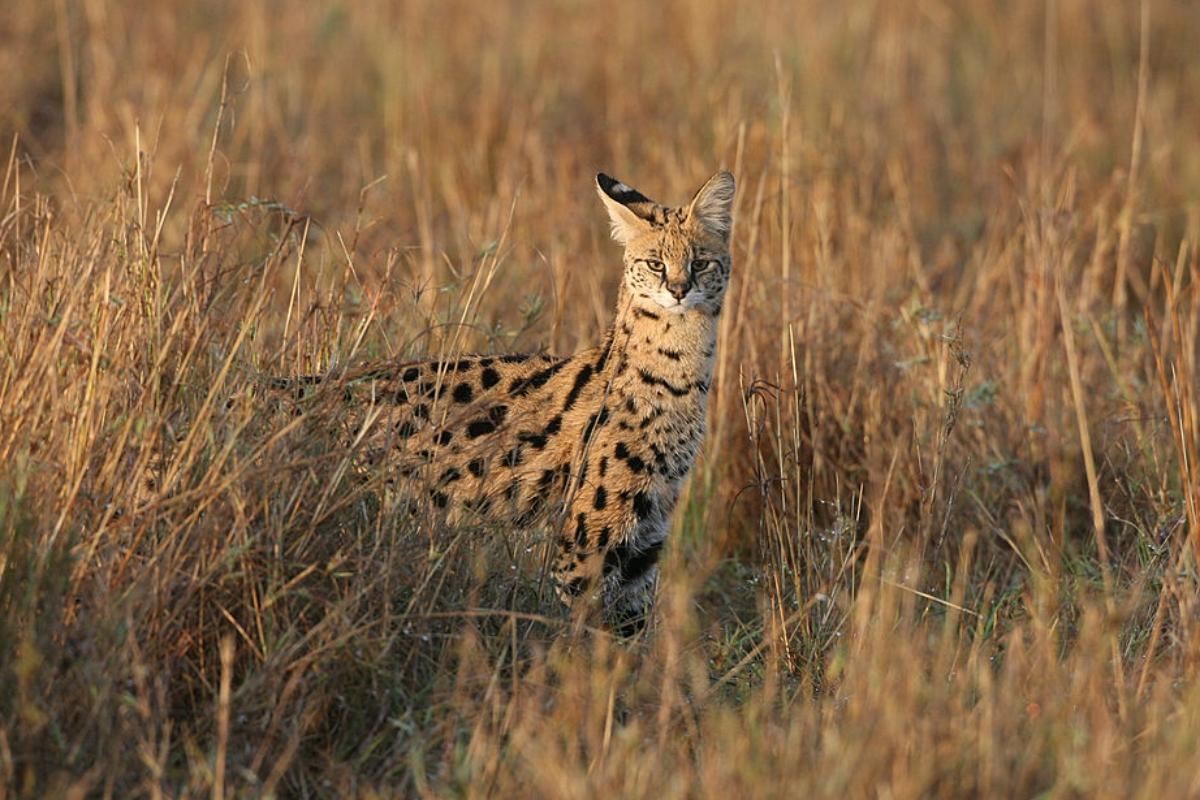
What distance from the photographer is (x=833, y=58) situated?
8.58 metres

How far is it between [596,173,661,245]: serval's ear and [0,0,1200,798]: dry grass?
420 mm

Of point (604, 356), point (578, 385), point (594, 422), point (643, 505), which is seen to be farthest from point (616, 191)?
point (643, 505)

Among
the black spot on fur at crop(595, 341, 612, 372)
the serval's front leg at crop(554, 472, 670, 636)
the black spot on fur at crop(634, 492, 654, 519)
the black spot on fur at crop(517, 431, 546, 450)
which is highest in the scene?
the black spot on fur at crop(595, 341, 612, 372)

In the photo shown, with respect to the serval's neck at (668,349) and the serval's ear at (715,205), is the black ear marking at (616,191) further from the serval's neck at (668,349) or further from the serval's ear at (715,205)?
the serval's neck at (668,349)

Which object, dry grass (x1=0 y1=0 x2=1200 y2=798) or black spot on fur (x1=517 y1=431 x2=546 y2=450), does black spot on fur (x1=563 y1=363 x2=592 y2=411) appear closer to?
black spot on fur (x1=517 y1=431 x2=546 y2=450)

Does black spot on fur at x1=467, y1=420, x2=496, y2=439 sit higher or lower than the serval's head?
lower

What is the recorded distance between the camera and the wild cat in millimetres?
4199

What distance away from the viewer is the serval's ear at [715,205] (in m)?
4.72

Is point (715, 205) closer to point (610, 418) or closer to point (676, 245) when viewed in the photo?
point (676, 245)

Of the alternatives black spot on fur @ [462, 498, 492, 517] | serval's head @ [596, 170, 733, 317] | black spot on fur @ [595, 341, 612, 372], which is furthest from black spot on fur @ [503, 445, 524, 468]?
serval's head @ [596, 170, 733, 317]

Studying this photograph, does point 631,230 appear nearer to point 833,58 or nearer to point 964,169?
point 964,169

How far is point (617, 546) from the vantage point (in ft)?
14.1

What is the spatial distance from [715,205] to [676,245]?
0.33 metres

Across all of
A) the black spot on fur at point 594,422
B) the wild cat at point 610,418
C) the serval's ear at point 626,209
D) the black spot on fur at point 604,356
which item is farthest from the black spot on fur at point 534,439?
the serval's ear at point 626,209
